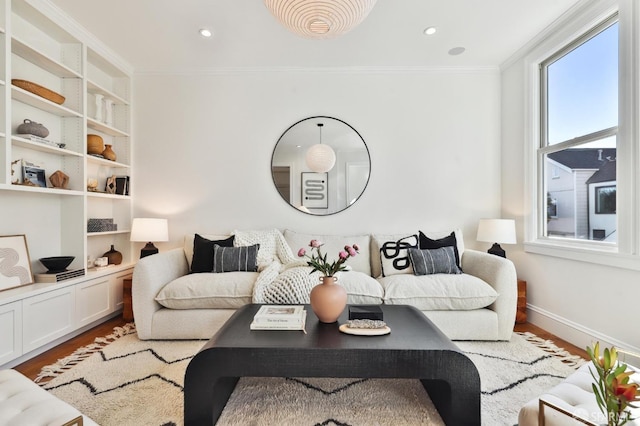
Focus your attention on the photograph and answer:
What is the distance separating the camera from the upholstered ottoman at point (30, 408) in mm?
1028

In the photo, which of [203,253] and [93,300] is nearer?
[93,300]

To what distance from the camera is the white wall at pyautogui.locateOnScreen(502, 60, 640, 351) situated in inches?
86.7

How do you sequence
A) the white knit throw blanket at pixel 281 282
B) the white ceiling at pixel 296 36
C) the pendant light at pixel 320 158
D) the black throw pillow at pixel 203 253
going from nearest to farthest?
the white knit throw blanket at pixel 281 282 < the white ceiling at pixel 296 36 < the black throw pillow at pixel 203 253 < the pendant light at pixel 320 158

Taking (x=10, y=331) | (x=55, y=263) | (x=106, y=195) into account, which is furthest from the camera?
(x=106, y=195)

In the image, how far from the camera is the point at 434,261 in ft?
9.29

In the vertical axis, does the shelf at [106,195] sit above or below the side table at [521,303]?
above

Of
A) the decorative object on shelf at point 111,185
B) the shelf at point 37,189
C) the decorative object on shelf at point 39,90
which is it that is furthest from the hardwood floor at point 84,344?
the decorative object on shelf at point 39,90

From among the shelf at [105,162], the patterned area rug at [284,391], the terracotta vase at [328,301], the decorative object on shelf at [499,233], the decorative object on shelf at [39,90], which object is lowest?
the patterned area rug at [284,391]

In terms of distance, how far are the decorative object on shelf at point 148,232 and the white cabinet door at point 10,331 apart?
1.11 metres

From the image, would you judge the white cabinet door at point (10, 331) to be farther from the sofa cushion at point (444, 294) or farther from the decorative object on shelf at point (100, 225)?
the sofa cushion at point (444, 294)

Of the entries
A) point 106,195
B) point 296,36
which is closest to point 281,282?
point 106,195

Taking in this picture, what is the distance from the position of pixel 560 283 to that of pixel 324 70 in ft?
10.1

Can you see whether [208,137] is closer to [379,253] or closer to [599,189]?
[379,253]

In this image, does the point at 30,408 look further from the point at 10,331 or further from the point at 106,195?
the point at 106,195
